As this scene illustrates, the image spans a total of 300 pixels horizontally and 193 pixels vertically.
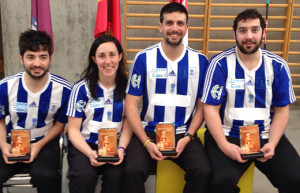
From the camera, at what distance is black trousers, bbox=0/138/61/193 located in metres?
1.88

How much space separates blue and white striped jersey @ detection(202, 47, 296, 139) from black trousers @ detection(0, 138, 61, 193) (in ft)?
3.52

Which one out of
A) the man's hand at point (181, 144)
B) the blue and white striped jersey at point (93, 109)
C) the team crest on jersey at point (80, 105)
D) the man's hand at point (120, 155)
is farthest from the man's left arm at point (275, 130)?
the team crest on jersey at point (80, 105)

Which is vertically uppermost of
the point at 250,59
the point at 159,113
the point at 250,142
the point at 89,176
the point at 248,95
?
the point at 250,59

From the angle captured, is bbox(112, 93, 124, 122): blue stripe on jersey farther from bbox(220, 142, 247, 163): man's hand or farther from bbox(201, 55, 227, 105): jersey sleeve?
bbox(220, 142, 247, 163): man's hand

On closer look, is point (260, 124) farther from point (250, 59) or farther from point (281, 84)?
point (250, 59)

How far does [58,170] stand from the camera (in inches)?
78.5

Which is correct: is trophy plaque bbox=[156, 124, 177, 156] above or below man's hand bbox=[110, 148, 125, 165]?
above

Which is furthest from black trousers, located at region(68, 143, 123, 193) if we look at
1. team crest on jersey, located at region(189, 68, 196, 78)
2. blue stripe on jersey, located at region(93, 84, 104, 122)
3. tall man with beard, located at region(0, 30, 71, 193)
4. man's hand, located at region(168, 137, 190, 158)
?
team crest on jersey, located at region(189, 68, 196, 78)

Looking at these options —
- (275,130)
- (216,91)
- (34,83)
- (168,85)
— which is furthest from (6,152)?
(275,130)

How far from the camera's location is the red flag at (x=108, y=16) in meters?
3.09

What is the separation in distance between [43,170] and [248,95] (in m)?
1.42

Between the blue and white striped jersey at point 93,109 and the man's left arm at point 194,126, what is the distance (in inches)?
17.8

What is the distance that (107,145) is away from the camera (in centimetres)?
189

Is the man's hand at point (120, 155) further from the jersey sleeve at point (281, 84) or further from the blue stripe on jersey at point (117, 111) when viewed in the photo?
the jersey sleeve at point (281, 84)
